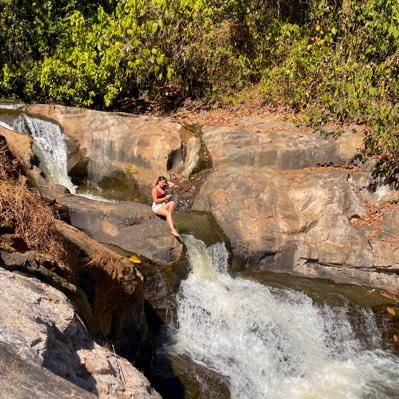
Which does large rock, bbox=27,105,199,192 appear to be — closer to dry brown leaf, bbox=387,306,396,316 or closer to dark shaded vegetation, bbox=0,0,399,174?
dark shaded vegetation, bbox=0,0,399,174

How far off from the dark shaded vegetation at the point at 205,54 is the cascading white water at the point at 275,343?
518cm

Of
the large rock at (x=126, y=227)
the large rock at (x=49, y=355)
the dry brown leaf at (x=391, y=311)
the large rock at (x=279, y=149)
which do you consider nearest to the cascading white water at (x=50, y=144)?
the large rock at (x=126, y=227)

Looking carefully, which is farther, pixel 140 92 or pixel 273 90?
pixel 140 92

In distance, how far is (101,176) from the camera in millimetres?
11594

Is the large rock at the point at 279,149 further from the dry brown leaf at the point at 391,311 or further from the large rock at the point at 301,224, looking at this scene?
the dry brown leaf at the point at 391,311

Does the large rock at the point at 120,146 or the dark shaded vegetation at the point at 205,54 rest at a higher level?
the dark shaded vegetation at the point at 205,54

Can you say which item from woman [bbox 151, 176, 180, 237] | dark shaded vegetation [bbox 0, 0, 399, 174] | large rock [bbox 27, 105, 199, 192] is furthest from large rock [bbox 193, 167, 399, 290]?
dark shaded vegetation [bbox 0, 0, 399, 174]

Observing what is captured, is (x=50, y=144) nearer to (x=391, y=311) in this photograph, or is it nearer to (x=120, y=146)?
(x=120, y=146)

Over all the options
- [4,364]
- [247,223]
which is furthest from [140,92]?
[4,364]

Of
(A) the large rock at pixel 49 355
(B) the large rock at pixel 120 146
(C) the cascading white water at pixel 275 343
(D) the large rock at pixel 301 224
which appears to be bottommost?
(C) the cascading white water at pixel 275 343

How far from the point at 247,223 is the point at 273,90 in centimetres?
546

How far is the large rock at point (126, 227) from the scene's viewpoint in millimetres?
8336

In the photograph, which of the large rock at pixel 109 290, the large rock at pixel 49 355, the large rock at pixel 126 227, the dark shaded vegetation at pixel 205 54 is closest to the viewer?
the large rock at pixel 49 355

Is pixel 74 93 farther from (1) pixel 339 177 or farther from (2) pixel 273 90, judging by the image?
(1) pixel 339 177
